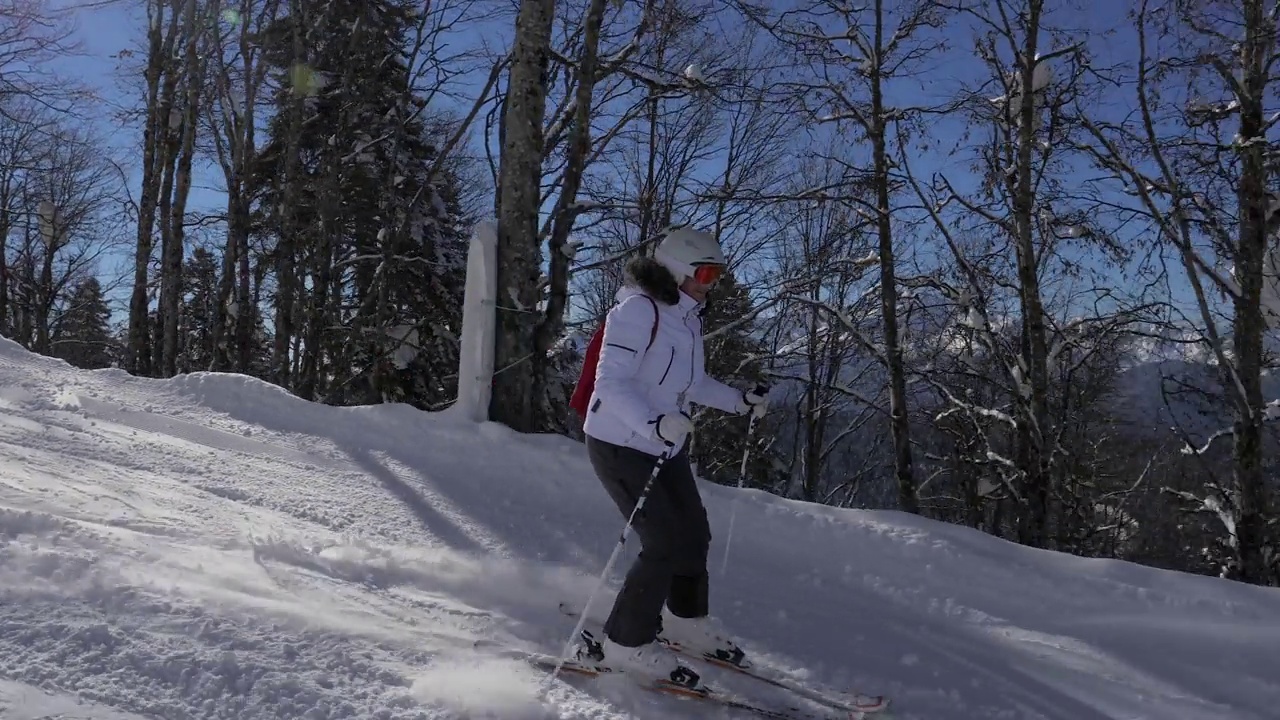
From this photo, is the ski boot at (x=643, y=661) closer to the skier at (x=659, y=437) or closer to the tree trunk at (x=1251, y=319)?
the skier at (x=659, y=437)

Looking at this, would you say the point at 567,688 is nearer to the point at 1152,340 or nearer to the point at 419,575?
the point at 419,575

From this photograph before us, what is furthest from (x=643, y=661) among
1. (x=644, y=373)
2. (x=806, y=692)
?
(x=644, y=373)

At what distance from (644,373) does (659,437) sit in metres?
0.28

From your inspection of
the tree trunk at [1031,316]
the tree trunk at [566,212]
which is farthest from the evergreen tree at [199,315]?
the tree trunk at [1031,316]

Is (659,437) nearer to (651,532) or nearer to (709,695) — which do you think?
(651,532)

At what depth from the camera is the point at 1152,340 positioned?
10312 millimetres

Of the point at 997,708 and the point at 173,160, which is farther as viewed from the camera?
the point at 173,160

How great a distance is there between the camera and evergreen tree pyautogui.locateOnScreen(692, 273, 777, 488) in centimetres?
1652

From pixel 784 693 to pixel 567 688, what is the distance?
84 cm

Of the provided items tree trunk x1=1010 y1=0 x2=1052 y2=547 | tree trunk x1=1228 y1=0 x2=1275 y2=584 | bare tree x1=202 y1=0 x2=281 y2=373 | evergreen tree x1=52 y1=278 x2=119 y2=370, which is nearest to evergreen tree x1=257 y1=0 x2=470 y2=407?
bare tree x1=202 y1=0 x2=281 y2=373

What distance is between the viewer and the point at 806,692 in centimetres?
313

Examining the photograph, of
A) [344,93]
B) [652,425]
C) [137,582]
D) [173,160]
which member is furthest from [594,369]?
[173,160]

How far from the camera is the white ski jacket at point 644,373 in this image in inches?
118

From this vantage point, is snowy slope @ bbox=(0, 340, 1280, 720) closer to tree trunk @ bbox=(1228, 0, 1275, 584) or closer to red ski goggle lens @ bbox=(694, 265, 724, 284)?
red ski goggle lens @ bbox=(694, 265, 724, 284)
